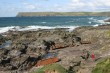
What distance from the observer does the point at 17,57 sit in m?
25.4

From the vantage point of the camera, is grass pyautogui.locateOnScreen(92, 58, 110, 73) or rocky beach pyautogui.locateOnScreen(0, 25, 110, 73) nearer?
grass pyautogui.locateOnScreen(92, 58, 110, 73)

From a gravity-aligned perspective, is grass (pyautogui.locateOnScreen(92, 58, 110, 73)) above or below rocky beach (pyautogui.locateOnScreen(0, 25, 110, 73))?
above

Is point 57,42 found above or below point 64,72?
below

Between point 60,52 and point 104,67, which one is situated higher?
point 104,67

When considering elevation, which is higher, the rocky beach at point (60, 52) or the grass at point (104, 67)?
the grass at point (104, 67)

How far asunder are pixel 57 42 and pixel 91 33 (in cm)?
622

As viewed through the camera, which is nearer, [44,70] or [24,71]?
[44,70]

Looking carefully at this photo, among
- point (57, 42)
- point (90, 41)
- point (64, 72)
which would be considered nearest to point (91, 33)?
point (90, 41)

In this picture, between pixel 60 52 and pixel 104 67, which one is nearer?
pixel 104 67

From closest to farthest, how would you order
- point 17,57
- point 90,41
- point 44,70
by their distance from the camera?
1. point 44,70
2. point 17,57
3. point 90,41

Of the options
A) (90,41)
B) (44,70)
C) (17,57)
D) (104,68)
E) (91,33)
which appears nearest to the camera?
(104,68)

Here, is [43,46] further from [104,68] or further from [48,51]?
[104,68]

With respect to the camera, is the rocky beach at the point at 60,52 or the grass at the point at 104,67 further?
the rocky beach at the point at 60,52

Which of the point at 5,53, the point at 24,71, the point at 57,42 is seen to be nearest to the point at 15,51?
the point at 5,53
